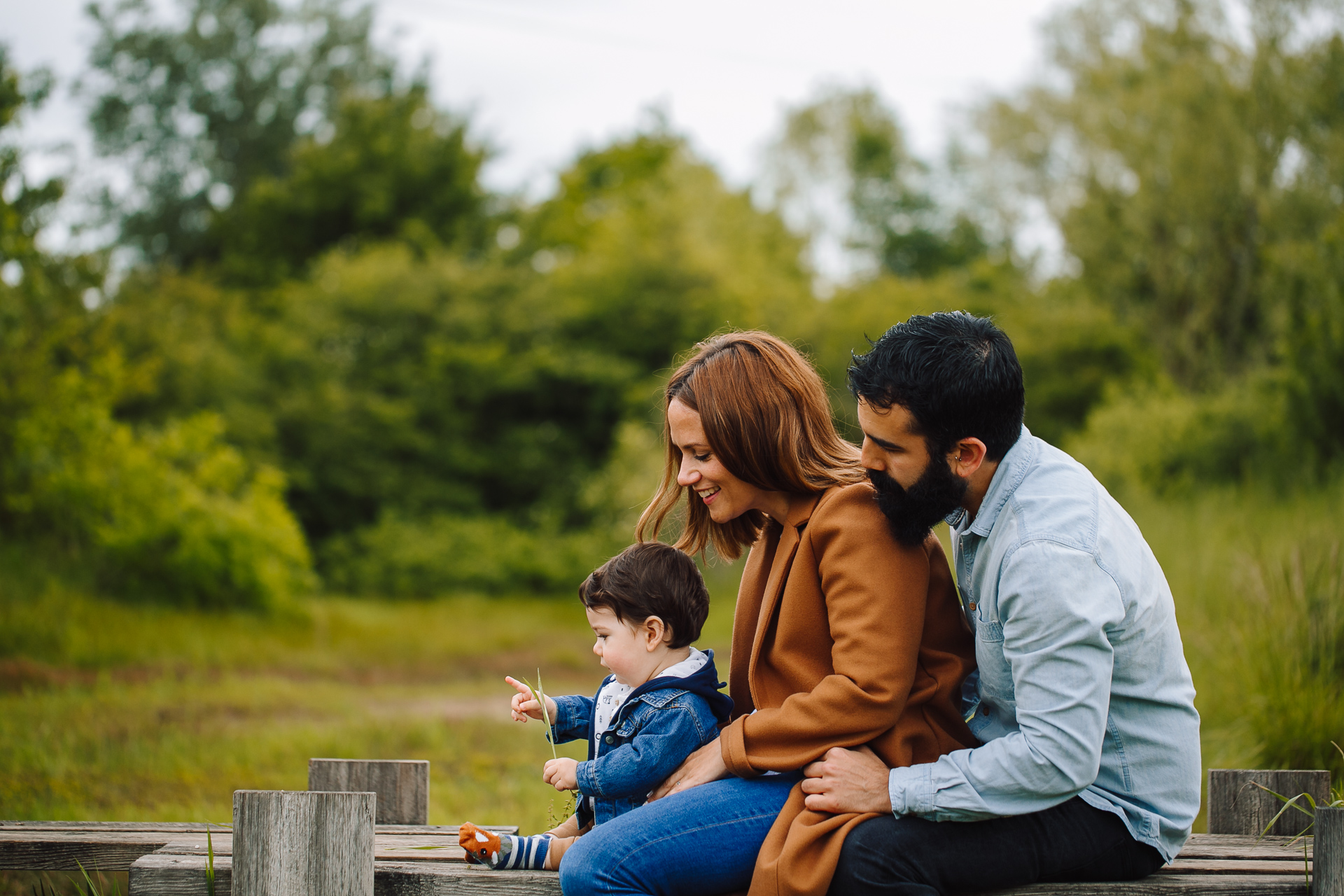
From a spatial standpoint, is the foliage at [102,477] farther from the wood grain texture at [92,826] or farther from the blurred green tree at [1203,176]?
the blurred green tree at [1203,176]

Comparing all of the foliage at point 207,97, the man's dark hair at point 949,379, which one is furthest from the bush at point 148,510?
the foliage at point 207,97

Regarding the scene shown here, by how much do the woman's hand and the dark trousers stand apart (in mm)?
391

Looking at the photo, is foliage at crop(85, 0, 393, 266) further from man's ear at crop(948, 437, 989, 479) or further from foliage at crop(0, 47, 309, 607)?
man's ear at crop(948, 437, 989, 479)

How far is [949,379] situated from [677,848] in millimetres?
1199

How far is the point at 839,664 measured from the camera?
2.30 metres

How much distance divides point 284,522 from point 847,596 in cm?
1225

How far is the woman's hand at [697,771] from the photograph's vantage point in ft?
8.18

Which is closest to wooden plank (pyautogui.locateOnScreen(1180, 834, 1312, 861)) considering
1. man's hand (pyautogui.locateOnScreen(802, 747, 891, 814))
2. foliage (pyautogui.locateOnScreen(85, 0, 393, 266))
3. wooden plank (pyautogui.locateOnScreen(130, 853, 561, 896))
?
man's hand (pyautogui.locateOnScreen(802, 747, 891, 814))

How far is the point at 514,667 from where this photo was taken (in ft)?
35.3

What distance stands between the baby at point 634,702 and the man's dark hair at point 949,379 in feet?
2.52

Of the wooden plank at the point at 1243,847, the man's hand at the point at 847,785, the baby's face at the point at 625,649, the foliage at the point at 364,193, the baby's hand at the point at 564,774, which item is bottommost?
the wooden plank at the point at 1243,847

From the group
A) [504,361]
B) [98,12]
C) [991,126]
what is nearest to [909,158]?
[991,126]

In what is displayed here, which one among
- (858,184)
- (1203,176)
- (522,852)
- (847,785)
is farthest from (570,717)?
(858,184)

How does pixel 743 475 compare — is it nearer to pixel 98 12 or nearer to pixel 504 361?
pixel 504 361
